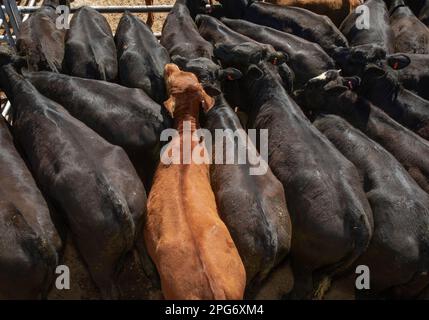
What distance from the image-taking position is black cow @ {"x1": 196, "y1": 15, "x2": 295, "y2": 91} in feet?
22.5

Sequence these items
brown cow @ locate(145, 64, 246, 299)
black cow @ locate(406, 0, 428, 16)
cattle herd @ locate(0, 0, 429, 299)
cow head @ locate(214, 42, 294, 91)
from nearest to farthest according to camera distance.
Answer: brown cow @ locate(145, 64, 246, 299), cattle herd @ locate(0, 0, 429, 299), cow head @ locate(214, 42, 294, 91), black cow @ locate(406, 0, 428, 16)

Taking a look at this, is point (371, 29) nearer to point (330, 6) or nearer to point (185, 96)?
point (330, 6)

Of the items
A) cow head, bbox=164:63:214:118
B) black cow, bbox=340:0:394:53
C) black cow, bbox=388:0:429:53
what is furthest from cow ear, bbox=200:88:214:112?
black cow, bbox=388:0:429:53

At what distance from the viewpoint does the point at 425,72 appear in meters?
7.22

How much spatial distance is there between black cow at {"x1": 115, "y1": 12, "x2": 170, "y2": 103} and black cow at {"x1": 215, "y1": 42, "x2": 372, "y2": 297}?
1482 mm

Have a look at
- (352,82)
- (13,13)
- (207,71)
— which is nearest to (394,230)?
(352,82)

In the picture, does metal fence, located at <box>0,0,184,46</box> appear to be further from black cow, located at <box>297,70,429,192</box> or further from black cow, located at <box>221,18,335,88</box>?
black cow, located at <box>297,70,429,192</box>

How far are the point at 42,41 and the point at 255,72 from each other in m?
2.74

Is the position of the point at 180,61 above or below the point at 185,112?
above

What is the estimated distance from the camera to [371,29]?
7902 millimetres

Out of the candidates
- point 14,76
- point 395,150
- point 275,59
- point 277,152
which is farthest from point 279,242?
point 14,76

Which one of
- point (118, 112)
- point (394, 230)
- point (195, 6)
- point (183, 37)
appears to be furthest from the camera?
point (195, 6)

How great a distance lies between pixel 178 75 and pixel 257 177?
174 cm

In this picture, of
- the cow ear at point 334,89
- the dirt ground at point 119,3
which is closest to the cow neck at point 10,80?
the dirt ground at point 119,3
